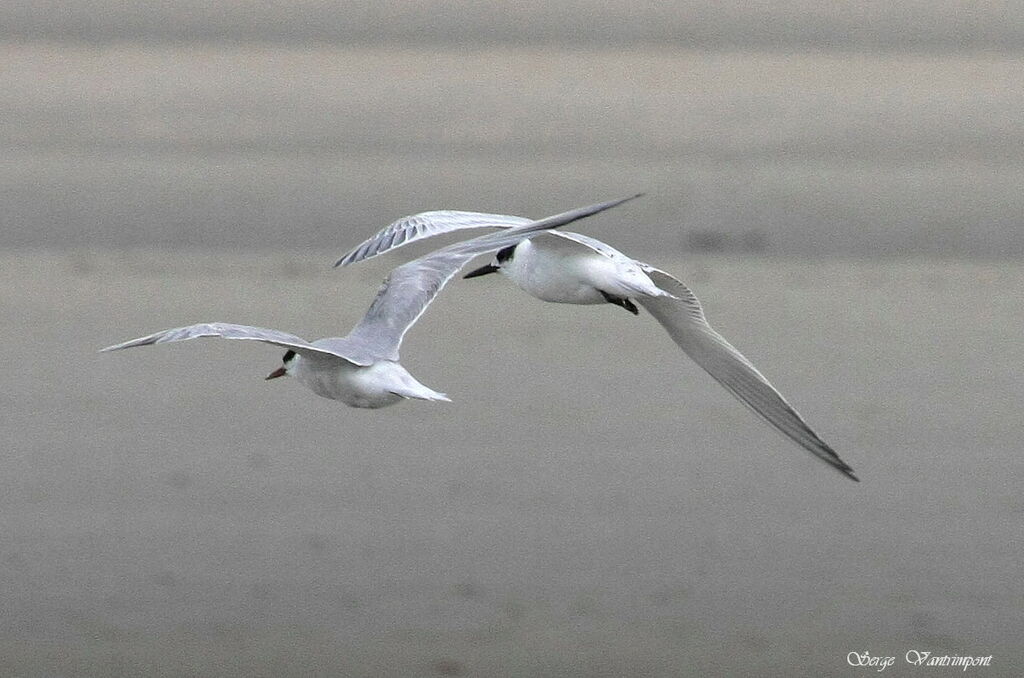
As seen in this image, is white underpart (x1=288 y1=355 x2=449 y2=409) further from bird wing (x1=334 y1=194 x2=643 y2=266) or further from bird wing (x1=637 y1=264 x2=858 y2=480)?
bird wing (x1=637 y1=264 x2=858 y2=480)

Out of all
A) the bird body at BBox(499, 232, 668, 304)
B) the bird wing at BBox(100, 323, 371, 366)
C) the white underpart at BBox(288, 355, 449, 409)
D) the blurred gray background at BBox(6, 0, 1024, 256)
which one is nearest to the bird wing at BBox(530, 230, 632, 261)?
the bird body at BBox(499, 232, 668, 304)

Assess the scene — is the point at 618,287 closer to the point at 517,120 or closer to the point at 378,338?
the point at 378,338

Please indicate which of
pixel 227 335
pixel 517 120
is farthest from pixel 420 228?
pixel 517 120

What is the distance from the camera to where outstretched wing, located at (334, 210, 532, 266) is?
7.67m

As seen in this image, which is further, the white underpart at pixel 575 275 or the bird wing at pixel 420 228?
the bird wing at pixel 420 228

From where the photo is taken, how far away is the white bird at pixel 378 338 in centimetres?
672

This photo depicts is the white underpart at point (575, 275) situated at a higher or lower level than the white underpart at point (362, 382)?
higher

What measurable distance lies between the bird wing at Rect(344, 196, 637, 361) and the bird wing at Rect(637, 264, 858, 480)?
1.50 feet

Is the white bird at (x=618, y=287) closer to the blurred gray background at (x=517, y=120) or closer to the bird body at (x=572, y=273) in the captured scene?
the bird body at (x=572, y=273)

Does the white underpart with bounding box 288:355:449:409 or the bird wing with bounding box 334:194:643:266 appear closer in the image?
the white underpart with bounding box 288:355:449:409

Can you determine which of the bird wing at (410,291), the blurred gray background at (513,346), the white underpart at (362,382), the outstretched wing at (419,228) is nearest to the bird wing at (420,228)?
the outstretched wing at (419,228)

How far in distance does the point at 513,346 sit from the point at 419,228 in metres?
2.94

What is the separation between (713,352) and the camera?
795 cm

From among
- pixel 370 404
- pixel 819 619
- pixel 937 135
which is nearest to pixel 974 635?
pixel 819 619
